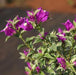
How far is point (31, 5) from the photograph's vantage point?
7137mm

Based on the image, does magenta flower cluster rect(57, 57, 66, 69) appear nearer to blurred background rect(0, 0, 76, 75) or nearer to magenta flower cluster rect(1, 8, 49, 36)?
magenta flower cluster rect(1, 8, 49, 36)

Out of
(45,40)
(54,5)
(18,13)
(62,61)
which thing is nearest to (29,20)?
(45,40)

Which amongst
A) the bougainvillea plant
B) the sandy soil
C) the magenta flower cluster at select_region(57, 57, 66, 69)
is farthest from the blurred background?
the magenta flower cluster at select_region(57, 57, 66, 69)

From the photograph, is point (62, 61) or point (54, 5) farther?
point (54, 5)

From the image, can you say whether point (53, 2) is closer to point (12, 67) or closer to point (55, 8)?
point (55, 8)

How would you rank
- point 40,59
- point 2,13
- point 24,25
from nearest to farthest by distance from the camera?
1. point 24,25
2. point 40,59
3. point 2,13

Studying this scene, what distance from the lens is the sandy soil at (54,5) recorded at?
6.66 meters

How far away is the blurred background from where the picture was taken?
4252 mm

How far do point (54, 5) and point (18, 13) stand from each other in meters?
1.13

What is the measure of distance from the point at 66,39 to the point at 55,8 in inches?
208

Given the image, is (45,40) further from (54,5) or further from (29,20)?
(54,5)

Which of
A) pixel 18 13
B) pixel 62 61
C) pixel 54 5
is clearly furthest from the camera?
pixel 54 5

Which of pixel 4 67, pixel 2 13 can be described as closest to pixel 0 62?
pixel 4 67

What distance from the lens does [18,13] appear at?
6383 millimetres
